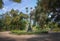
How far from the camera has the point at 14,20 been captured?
44.9 meters

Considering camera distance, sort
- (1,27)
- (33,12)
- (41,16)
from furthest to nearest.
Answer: (1,27), (41,16), (33,12)

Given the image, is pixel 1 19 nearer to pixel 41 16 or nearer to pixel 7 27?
pixel 7 27

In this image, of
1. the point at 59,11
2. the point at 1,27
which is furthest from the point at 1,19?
the point at 59,11

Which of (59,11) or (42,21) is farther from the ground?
(59,11)

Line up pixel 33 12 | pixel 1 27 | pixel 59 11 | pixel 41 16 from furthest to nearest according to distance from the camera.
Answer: pixel 1 27
pixel 41 16
pixel 33 12
pixel 59 11

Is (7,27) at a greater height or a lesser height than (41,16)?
lesser

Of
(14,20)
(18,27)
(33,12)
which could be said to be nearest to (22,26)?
(18,27)

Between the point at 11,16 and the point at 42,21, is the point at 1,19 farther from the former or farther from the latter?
the point at 42,21

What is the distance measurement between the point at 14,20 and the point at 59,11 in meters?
29.5

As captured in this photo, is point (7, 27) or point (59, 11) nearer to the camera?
point (59, 11)

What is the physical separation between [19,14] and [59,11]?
93.1ft

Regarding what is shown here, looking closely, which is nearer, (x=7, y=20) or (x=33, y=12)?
(x=33, y=12)

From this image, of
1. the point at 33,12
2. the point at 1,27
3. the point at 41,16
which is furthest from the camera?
the point at 1,27

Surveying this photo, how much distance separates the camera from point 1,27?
5175 cm
